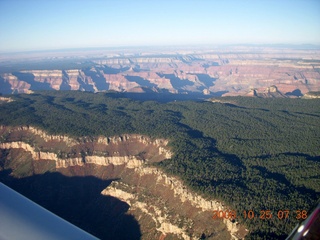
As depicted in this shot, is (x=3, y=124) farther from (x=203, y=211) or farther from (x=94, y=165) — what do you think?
(x=203, y=211)

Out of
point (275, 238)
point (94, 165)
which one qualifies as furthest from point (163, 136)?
point (275, 238)

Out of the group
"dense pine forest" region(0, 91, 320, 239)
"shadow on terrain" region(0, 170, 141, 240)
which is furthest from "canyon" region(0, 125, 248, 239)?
"dense pine forest" region(0, 91, 320, 239)

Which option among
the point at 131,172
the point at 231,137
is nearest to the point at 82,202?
the point at 131,172
